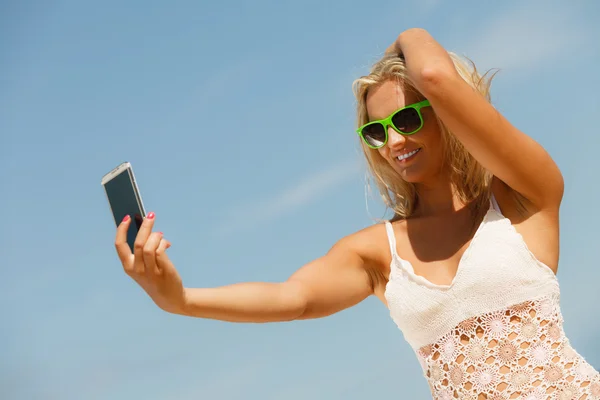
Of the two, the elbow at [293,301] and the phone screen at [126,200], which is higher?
the phone screen at [126,200]

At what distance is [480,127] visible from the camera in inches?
159

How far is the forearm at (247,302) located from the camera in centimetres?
387

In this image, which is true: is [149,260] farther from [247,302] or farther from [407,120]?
[407,120]

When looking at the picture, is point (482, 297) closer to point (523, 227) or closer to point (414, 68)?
point (523, 227)

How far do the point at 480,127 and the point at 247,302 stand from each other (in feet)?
4.38

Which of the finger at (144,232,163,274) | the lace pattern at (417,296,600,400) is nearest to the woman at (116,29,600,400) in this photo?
the lace pattern at (417,296,600,400)

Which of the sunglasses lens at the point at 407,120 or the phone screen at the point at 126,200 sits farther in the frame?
the sunglasses lens at the point at 407,120

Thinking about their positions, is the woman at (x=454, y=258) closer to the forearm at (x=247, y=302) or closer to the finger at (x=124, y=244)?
the forearm at (x=247, y=302)

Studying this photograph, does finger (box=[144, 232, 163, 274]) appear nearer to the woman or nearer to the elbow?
the woman

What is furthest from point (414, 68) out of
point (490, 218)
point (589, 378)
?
point (589, 378)

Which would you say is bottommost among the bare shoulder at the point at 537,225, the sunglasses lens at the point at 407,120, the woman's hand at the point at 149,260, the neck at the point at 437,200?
the bare shoulder at the point at 537,225

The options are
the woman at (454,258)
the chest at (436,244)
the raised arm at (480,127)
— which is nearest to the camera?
the raised arm at (480,127)

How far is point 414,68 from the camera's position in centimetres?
409

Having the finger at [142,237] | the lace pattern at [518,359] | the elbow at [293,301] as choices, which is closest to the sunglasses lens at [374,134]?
the elbow at [293,301]
